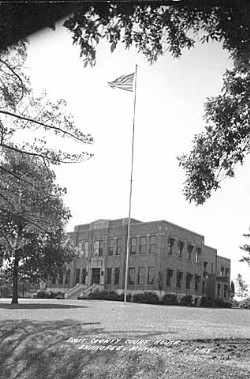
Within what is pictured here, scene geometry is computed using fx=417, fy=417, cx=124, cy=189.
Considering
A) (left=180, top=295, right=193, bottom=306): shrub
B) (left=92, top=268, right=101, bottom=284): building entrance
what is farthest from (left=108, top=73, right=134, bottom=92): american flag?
(left=92, top=268, right=101, bottom=284): building entrance

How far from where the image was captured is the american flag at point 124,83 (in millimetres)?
5696

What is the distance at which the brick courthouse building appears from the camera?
30.3 m

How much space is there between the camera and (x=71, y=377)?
4742mm

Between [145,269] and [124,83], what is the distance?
86.3ft

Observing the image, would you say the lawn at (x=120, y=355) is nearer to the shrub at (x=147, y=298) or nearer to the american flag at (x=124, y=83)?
the american flag at (x=124, y=83)

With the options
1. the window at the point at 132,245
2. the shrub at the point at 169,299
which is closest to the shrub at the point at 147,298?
the shrub at the point at 169,299

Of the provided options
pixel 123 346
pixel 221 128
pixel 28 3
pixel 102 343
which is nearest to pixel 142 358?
pixel 123 346

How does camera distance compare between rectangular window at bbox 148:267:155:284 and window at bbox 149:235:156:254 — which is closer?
rectangular window at bbox 148:267:155:284

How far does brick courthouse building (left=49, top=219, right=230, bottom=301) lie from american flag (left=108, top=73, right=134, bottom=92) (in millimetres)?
22772

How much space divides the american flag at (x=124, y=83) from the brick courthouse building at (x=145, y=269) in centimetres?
2277

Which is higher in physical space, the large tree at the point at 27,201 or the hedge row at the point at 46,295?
the large tree at the point at 27,201

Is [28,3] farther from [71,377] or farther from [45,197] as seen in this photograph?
[45,197]

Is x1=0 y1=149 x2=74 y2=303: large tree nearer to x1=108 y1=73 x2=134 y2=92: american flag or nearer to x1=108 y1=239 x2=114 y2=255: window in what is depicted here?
x1=108 y1=73 x2=134 y2=92: american flag

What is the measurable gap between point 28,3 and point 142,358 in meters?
4.30
